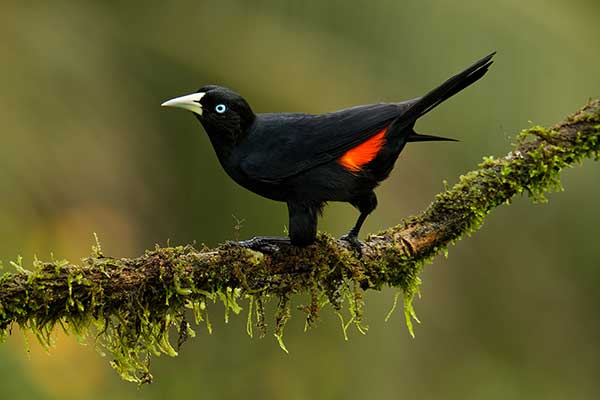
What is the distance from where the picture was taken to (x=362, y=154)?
4508mm

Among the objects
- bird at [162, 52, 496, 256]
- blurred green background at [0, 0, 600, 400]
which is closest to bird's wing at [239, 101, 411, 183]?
bird at [162, 52, 496, 256]

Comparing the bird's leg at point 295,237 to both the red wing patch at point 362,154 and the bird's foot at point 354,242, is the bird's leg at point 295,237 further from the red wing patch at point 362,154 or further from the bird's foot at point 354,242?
the red wing patch at point 362,154

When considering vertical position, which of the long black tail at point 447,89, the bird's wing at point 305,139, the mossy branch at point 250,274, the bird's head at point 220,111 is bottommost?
the mossy branch at point 250,274

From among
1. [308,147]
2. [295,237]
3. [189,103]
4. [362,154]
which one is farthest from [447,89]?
[189,103]

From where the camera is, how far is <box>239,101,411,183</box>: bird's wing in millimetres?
4391

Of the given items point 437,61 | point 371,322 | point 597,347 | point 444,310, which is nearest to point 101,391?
point 371,322

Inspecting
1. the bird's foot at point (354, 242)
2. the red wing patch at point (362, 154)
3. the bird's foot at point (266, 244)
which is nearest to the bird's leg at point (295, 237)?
the bird's foot at point (266, 244)

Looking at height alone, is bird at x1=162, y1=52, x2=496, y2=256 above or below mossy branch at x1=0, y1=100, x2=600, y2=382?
above

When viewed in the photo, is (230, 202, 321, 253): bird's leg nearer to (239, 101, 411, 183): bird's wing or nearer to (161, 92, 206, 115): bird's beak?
(239, 101, 411, 183): bird's wing

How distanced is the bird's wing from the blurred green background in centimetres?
124

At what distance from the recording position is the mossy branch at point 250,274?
3559 millimetres

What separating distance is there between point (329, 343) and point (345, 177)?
242cm

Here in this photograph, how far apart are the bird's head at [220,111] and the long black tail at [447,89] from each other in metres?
0.81

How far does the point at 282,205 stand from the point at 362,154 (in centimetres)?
174
